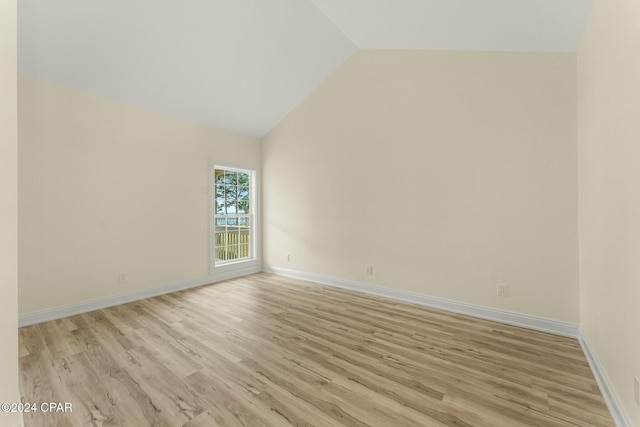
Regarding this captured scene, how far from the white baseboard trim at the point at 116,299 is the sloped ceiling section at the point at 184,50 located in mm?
2513

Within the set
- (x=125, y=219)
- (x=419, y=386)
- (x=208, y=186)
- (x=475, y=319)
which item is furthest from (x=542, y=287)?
(x=125, y=219)

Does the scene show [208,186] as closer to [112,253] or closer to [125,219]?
[125,219]

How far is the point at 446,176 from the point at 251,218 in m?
3.50

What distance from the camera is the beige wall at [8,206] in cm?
129

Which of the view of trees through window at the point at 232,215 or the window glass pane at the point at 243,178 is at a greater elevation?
the window glass pane at the point at 243,178

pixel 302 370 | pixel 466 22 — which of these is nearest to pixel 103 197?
pixel 302 370

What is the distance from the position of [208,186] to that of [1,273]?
3100 mm

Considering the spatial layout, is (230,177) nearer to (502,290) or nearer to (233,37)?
(233,37)

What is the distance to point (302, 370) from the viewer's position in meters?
1.94

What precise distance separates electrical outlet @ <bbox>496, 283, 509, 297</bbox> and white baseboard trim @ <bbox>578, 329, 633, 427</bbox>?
65 centimetres

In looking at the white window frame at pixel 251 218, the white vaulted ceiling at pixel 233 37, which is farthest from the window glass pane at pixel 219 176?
the white vaulted ceiling at pixel 233 37

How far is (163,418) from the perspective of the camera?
149cm

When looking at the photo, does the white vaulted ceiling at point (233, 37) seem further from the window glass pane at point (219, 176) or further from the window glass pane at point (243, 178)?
the window glass pane at point (243, 178)

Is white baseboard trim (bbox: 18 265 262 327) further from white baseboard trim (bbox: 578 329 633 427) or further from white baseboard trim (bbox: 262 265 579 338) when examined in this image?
white baseboard trim (bbox: 578 329 633 427)
